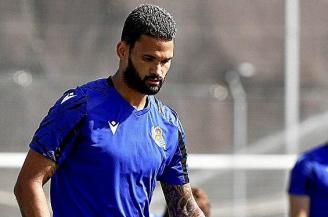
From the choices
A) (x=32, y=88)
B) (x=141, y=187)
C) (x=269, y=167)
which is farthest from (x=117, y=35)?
(x=141, y=187)

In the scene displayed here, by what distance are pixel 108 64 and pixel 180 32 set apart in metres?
0.75

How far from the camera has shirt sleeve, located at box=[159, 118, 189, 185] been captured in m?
5.07

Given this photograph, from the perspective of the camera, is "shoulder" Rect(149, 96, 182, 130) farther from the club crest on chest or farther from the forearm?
the forearm

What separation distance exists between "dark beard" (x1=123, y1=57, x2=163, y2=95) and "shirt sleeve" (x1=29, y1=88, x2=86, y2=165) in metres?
0.25

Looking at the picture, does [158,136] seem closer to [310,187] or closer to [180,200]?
[180,200]

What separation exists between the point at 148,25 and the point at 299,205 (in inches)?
102

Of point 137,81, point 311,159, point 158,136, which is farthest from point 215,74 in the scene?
point 137,81

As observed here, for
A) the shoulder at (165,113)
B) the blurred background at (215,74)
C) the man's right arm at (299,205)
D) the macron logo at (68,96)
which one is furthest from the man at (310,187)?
the blurred background at (215,74)

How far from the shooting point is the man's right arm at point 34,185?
454 centimetres

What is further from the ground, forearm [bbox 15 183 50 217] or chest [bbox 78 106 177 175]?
chest [bbox 78 106 177 175]

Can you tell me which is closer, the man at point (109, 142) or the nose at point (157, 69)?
the man at point (109, 142)

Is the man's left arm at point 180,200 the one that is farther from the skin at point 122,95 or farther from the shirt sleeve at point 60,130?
the shirt sleeve at point 60,130

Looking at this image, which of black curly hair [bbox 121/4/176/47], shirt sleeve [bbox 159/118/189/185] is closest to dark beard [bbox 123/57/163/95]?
black curly hair [bbox 121/4/176/47]

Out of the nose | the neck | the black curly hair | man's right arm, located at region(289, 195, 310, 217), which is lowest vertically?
man's right arm, located at region(289, 195, 310, 217)
